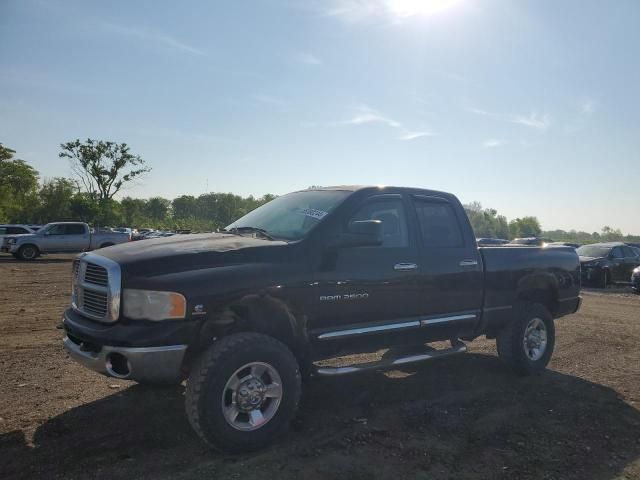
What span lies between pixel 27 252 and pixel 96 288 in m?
23.1

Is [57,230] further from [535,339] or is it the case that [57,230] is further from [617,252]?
[617,252]

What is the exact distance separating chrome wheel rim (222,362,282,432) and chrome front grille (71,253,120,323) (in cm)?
98

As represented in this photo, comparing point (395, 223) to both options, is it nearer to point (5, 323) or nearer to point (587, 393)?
point (587, 393)

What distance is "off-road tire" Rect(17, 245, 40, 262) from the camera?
23281 mm

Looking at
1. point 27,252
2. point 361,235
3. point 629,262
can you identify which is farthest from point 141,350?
point 27,252

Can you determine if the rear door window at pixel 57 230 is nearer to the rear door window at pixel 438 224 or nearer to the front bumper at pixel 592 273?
the front bumper at pixel 592 273

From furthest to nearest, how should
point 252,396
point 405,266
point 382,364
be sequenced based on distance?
point 405,266 < point 382,364 < point 252,396

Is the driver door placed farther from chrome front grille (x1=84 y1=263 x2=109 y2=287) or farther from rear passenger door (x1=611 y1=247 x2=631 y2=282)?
rear passenger door (x1=611 y1=247 x2=631 y2=282)

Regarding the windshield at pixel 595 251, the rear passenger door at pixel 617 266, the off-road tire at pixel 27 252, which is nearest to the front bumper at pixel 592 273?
the rear passenger door at pixel 617 266

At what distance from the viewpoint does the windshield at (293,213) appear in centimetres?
444

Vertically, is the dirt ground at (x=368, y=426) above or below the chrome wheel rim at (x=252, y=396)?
below

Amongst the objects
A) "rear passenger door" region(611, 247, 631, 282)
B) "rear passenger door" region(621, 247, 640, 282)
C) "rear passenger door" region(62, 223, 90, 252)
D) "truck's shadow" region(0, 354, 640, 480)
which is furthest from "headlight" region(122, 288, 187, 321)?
"rear passenger door" region(62, 223, 90, 252)

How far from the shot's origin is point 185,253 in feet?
12.1

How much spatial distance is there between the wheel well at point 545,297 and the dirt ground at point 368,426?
0.80m
